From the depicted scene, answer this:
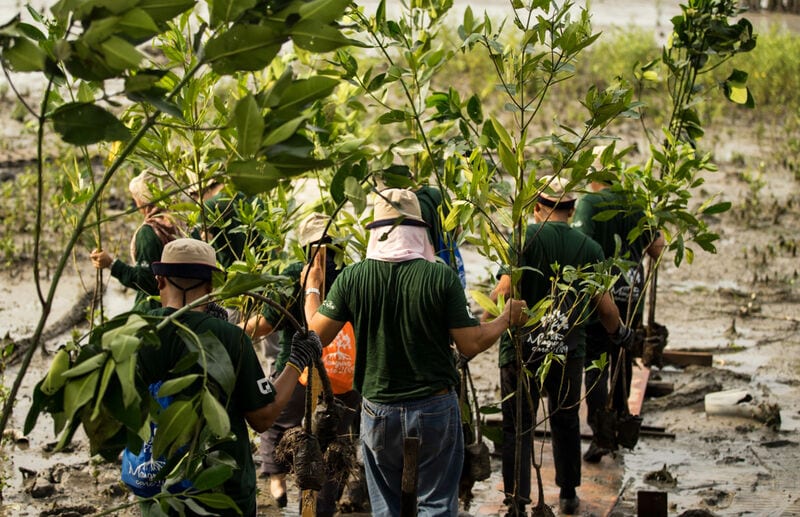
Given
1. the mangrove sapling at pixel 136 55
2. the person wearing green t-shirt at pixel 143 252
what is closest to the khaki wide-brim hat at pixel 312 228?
the person wearing green t-shirt at pixel 143 252

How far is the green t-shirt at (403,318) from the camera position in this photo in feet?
15.9

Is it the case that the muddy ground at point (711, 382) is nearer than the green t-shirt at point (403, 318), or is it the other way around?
the green t-shirt at point (403, 318)

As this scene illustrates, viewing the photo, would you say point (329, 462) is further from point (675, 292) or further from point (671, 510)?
point (675, 292)

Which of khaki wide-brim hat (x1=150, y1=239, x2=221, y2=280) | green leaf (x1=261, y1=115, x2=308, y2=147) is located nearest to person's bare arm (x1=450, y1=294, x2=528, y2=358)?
khaki wide-brim hat (x1=150, y1=239, x2=221, y2=280)

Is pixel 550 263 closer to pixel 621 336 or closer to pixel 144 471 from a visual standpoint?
pixel 621 336

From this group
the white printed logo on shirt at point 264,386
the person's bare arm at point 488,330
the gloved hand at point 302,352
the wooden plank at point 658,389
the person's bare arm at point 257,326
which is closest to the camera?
the white printed logo on shirt at point 264,386

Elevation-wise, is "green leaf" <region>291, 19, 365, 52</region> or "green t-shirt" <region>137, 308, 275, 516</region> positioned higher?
"green leaf" <region>291, 19, 365, 52</region>

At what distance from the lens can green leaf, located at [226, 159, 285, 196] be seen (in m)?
2.88

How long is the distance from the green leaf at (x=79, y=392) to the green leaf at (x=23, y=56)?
2.34ft

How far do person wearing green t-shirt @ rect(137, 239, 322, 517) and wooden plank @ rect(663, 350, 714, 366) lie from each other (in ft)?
17.1

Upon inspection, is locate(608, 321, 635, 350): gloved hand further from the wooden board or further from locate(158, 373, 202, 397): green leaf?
locate(158, 373, 202, 397): green leaf

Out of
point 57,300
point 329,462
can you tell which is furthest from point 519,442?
point 57,300

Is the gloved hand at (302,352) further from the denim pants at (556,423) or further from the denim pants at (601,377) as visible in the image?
the denim pants at (601,377)

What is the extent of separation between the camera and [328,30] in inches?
111
